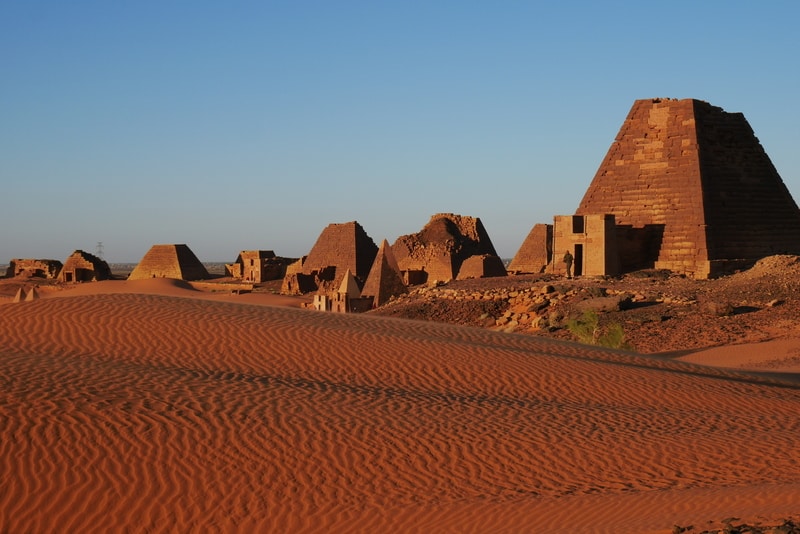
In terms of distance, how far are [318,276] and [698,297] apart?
28792 millimetres

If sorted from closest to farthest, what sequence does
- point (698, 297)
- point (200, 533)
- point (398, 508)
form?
1. point (200, 533)
2. point (398, 508)
3. point (698, 297)

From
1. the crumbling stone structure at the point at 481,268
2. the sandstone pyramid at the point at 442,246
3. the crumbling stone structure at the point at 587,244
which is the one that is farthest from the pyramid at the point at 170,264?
the crumbling stone structure at the point at 587,244

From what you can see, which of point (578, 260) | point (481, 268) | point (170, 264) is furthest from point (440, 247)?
point (170, 264)

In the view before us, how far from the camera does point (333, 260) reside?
176 ft

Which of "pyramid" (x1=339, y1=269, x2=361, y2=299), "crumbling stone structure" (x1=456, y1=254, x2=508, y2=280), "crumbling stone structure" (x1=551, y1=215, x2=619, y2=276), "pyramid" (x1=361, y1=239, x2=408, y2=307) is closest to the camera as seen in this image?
"crumbling stone structure" (x1=551, y1=215, x2=619, y2=276)

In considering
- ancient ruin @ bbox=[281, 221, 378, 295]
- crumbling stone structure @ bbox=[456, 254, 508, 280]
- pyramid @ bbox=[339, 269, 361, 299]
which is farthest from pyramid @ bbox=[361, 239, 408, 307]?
ancient ruin @ bbox=[281, 221, 378, 295]

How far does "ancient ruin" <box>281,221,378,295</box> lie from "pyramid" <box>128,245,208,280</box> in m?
14.8

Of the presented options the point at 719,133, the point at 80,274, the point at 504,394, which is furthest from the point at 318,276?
the point at 504,394

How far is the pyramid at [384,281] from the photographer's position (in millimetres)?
35531

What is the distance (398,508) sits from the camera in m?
8.22

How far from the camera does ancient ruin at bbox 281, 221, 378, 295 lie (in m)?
51.5

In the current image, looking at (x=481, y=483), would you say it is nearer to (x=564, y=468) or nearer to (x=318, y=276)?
(x=564, y=468)

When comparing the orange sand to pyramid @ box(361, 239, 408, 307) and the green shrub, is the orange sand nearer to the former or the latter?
the green shrub

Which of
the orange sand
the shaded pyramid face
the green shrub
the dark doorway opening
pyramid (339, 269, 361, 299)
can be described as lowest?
the orange sand
